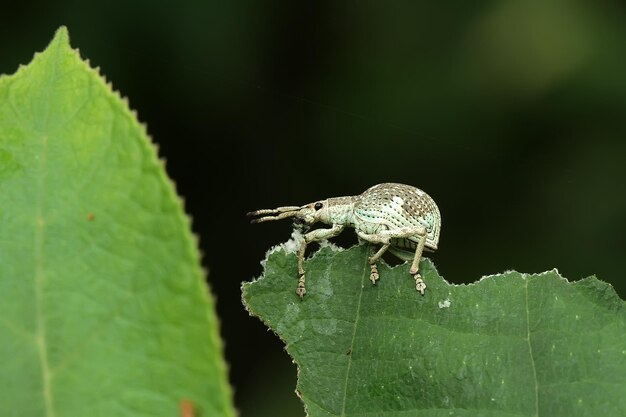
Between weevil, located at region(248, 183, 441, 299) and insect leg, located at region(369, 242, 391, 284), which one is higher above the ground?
weevil, located at region(248, 183, 441, 299)

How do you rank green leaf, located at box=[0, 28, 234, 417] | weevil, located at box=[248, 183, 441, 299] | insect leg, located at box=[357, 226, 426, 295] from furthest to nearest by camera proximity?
weevil, located at box=[248, 183, 441, 299] → insect leg, located at box=[357, 226, 426, 295] → green leaf, located at box=[0, 28, 234, 417]

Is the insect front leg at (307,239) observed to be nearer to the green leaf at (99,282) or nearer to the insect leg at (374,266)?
the insect leg at (374,266)

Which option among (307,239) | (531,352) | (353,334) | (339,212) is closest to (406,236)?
(339,212)

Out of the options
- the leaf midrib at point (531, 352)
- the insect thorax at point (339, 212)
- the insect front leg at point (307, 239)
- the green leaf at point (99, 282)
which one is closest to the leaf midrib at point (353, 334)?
the insect front leg at point (307, 239)

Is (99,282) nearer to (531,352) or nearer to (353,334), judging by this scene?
(353,334)

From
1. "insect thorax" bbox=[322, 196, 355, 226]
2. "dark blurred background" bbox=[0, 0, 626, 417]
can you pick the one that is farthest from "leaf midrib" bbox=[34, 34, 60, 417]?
"dark blurred background" bbox=[0, 0, 626, 417]

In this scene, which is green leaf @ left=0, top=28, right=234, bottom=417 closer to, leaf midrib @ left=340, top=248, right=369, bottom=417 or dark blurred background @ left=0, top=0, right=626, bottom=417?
leaf midrib @ left=340, top=248, right=369, bottom=417

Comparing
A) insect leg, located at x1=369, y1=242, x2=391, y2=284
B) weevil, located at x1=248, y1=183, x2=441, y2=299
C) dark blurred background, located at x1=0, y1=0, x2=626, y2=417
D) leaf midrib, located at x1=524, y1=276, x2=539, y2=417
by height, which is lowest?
leaf midrib, located at x1=524, y1=276, x2=539, y2=417
